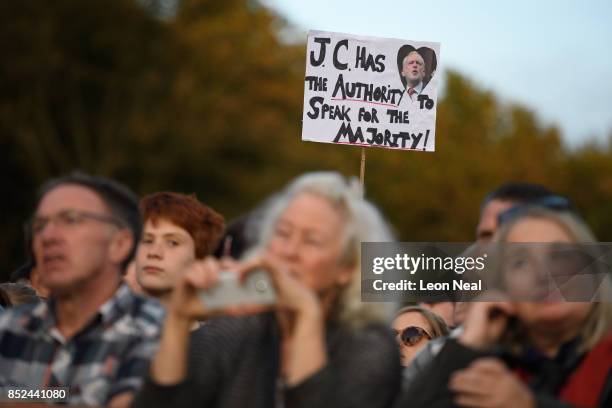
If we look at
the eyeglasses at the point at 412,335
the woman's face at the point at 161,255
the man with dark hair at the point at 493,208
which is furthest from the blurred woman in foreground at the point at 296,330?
the eyeglasses at the point at 412,335

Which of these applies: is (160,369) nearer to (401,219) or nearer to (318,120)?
(318,120)

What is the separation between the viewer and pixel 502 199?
→ 474 centimetres

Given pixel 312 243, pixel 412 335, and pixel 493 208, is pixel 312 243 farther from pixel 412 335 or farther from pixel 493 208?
pixel 412 335

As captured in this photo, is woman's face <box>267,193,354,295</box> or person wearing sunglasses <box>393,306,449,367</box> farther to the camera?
person wearing sunglasses <box>393,306,449,367</box>

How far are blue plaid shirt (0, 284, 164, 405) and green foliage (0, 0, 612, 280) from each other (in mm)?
27175

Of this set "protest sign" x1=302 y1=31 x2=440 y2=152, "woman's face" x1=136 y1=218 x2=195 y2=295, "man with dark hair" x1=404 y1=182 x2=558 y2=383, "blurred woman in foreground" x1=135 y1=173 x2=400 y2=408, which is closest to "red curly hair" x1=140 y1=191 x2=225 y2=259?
"woman's face" x1=136 y1=218 x2=195 y2=295

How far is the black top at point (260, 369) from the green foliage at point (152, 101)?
27.6 metres

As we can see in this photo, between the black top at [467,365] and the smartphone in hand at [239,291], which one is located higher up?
the smartphone in hand at [239,291]

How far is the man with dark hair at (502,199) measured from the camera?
4625mm

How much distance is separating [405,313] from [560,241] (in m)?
2.29

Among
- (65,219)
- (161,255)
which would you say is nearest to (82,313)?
(65,219)

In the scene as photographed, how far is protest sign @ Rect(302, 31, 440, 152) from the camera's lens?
5.91 metres

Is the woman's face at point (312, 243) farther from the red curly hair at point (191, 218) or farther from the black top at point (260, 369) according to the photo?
the red curly hair at point (191, 218)

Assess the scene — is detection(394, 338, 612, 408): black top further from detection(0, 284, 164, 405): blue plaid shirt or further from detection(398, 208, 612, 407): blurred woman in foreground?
detection(0, 284, 164, 405): blue plaid shirt
